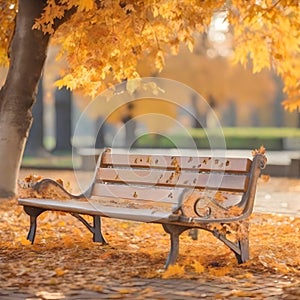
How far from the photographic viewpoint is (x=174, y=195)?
7.82m

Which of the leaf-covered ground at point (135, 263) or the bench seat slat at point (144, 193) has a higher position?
the bench seat slat at point (144, 193)

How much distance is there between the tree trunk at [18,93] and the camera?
10.9m

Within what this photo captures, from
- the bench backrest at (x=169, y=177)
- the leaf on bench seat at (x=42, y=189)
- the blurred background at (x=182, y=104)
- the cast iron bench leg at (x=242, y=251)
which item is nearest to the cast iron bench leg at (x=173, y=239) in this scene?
the bench backrest at (x=169, y=177)

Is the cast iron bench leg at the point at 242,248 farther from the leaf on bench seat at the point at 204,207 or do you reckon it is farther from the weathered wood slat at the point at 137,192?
the weathered wood slat at the point at 137,192

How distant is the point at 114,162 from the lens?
8594 millimetres

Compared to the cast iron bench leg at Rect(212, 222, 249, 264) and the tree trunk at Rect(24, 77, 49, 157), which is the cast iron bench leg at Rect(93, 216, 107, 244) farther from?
the tree trunk at Rect(24, 77, 49, 157)

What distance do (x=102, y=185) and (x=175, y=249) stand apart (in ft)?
6.14

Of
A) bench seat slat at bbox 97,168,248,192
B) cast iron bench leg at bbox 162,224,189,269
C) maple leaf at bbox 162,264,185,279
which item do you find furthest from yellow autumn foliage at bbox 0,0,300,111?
maple leaf at bbox 162,264,185,279

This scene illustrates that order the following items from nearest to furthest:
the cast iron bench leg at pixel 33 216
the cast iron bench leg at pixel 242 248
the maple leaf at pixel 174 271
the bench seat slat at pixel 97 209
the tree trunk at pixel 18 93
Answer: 1. the maple leaf at pixel 174 271
2. the bench seat slat at pixel 97 209
3. the cast iron bench leg at pixel 242 248
4. the cast iron bench leg at pixel 33 216
5. the tree trunk at pixel 18 93

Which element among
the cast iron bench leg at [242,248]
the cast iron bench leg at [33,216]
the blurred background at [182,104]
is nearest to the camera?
the cast iron bench leg at [242,248]

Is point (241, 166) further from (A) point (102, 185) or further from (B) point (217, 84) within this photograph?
(B) point (217, 84)

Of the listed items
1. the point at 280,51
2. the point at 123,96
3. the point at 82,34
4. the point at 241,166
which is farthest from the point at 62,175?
the point at 241,166

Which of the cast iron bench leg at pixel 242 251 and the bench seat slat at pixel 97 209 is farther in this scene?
the cast iron bench leg at pixel 242 251

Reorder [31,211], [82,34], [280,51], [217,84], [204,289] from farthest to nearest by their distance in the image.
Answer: [217,84] < [280,51] < [82,34] < [31,211] < [204,289]
